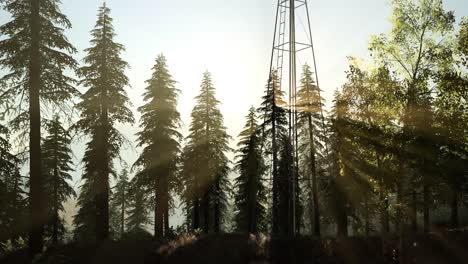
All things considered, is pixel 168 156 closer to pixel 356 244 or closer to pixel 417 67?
pixel 356 244

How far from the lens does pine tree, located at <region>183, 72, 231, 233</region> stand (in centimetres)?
3384

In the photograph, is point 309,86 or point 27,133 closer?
point 27,133

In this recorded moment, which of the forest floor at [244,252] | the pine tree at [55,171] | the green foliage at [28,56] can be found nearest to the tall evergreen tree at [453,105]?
the forest floor at [244,252]

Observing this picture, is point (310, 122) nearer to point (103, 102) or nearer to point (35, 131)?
point (103, 102)

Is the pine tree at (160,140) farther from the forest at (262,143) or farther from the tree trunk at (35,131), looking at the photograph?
the tree trunk at (35,131)

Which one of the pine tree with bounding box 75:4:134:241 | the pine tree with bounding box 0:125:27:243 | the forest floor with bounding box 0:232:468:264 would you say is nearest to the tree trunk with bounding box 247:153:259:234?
the pine tree with bounding box 75:4:134:241

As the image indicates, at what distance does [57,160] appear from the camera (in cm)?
3269

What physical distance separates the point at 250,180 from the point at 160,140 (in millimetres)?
10893

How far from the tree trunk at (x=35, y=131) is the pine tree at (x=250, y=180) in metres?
18.6

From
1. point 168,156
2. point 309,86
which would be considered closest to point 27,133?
point 168,156

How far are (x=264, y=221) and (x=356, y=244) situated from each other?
24.7 m

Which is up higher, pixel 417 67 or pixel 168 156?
pixel 417 67

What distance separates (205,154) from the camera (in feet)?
112

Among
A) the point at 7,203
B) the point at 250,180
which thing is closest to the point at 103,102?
the point at 7,203
